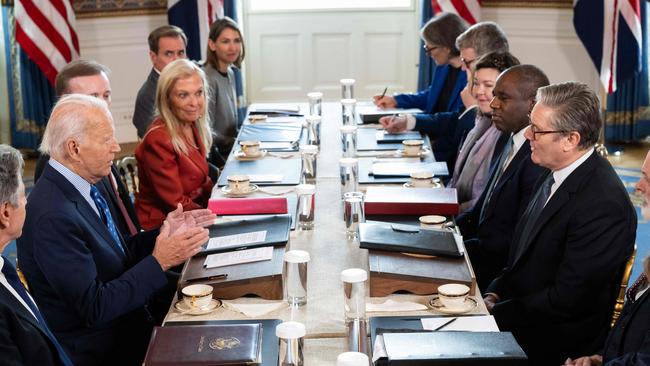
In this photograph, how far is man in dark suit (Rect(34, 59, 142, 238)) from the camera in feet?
12.1

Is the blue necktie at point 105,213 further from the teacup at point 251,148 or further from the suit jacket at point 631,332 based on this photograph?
the suit jacket at point 631,332

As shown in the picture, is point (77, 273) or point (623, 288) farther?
point (623, 288)

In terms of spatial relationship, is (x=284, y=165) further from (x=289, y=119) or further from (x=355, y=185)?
(x=289, y=119)

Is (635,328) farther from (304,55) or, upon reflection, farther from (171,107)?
(304,55)

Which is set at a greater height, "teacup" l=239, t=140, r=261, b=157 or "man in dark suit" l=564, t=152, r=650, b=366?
"teacup" l=239, t=140, r=261, b=157

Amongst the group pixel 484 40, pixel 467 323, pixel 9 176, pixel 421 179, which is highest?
pixel 484 40

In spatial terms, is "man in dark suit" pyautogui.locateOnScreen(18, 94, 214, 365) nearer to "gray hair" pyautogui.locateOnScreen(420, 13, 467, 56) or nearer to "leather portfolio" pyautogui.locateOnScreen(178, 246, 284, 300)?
"leather portfolio" pyautogui.locateOnScreen(178, 246, 284, 300)

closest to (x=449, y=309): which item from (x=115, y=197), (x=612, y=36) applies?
(x=115, y=197)

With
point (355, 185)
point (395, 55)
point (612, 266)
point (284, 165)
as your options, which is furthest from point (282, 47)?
point (612, 266)

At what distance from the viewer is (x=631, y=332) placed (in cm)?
259

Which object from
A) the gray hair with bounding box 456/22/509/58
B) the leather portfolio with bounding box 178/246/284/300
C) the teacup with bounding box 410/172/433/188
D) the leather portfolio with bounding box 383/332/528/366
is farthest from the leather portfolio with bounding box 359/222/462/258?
the gray hair with bounding box 456/22/509/58

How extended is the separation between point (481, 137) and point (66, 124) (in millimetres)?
2153

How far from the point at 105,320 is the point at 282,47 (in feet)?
21.5

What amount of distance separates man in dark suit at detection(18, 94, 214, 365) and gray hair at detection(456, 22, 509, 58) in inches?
98.4
